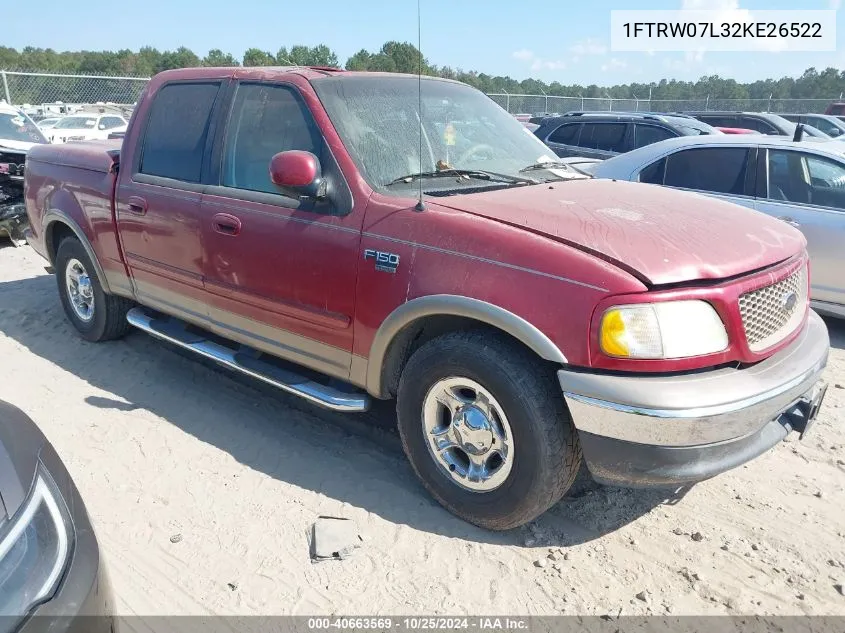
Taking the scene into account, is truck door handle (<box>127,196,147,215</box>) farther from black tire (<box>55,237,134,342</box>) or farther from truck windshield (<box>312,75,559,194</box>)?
truck windshield (<box>312,75,559,194</box>)

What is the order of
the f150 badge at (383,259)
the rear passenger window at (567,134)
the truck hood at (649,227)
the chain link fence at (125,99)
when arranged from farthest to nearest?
the chain link fence at (125,99) < the rear passenger window at (567,134) < the f150 badge at (383,259) < the truck hood at (649,227)

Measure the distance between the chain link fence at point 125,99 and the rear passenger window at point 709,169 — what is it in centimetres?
1015

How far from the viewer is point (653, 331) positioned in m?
2.48

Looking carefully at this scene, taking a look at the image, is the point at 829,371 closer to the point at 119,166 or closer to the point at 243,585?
the point at 243,585

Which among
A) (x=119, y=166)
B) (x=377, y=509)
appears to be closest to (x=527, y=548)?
(x=377, y=509)

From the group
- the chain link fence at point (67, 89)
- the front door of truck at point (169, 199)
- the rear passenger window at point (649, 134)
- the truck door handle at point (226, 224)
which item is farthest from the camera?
the chain link fence at point (67, 89)

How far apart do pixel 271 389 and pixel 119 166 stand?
6.21 feet

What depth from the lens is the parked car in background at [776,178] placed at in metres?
5.54

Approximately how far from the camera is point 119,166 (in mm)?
4695

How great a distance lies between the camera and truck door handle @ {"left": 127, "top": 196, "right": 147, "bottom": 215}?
14.3 feet

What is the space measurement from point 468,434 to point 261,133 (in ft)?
6.81

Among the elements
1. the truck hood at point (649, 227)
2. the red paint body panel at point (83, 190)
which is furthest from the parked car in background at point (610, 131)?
the red paint body panel at point (83, 190)

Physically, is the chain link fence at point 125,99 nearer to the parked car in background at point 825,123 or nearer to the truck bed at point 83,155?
the parked car in background at point 825,123

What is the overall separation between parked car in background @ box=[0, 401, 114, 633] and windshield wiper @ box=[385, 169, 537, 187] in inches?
76.6
